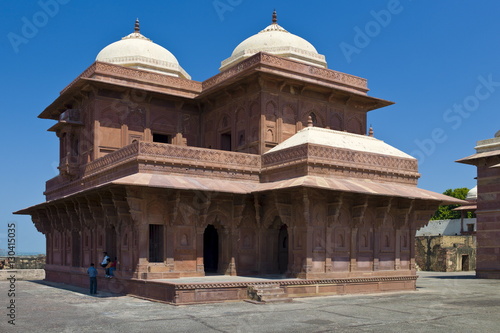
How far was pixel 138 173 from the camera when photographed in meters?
17.2

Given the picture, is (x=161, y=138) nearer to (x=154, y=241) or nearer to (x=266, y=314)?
(x=154, y=241)

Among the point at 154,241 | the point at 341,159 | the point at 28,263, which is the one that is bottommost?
the point at 28,263

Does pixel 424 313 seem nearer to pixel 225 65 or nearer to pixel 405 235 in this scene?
pixel 405 235

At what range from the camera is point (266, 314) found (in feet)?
42.3

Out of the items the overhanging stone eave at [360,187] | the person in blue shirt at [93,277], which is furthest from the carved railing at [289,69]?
the person in blue shirt at [93,277]

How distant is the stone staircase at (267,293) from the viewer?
15.1 meters

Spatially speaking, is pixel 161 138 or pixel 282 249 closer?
pixel 282 249

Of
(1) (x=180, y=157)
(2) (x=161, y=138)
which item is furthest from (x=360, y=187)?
(2) (x=161, y=138)

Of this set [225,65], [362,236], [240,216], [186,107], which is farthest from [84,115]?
[362,236]

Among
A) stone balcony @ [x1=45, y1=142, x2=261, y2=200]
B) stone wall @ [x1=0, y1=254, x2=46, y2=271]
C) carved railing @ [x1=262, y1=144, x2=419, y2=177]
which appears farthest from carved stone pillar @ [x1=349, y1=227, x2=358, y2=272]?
stone wall @ [x1=0, y1=254, x2=46, y2=271]

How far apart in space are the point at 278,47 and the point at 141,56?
6.10m

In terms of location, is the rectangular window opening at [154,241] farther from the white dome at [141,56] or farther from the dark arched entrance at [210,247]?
the white dome at [141,56]

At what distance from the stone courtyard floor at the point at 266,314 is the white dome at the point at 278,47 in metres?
10.9

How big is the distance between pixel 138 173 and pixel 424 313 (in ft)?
30.2
